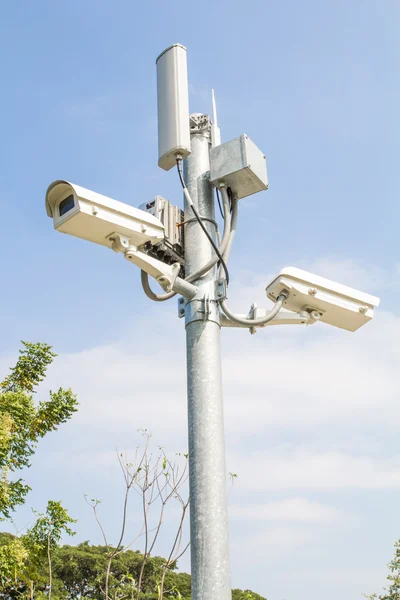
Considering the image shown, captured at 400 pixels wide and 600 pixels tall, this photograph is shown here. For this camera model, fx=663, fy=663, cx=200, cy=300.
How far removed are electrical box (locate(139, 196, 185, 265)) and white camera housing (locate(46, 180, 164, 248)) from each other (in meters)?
0.14

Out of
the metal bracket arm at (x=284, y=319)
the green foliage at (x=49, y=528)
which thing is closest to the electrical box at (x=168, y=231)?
the metal bracket arm at (x=284, y=319)

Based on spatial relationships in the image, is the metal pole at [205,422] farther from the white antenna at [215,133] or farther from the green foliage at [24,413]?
the green foliage at [24,413]

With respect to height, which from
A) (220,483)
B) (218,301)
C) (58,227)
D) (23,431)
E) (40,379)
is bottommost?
(220,483)

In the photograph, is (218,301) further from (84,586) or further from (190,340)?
(84,586)

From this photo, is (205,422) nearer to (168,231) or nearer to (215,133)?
(168,231)

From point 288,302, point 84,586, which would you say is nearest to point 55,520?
point 288,302

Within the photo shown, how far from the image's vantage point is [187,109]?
2.39 meters

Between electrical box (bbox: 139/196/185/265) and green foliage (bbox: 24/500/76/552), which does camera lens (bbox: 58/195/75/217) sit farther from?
green foliage (bbox: 24/500/76/552)

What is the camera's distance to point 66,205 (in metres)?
2.18

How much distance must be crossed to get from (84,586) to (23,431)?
41.9 feet

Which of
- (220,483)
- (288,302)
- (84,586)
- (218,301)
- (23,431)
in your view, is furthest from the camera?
(84,586)

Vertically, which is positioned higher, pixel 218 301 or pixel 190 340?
pixel 218 301

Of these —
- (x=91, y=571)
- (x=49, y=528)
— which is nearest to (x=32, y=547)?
(x=49, y=528)

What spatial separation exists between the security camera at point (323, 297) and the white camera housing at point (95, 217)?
0.50 m
